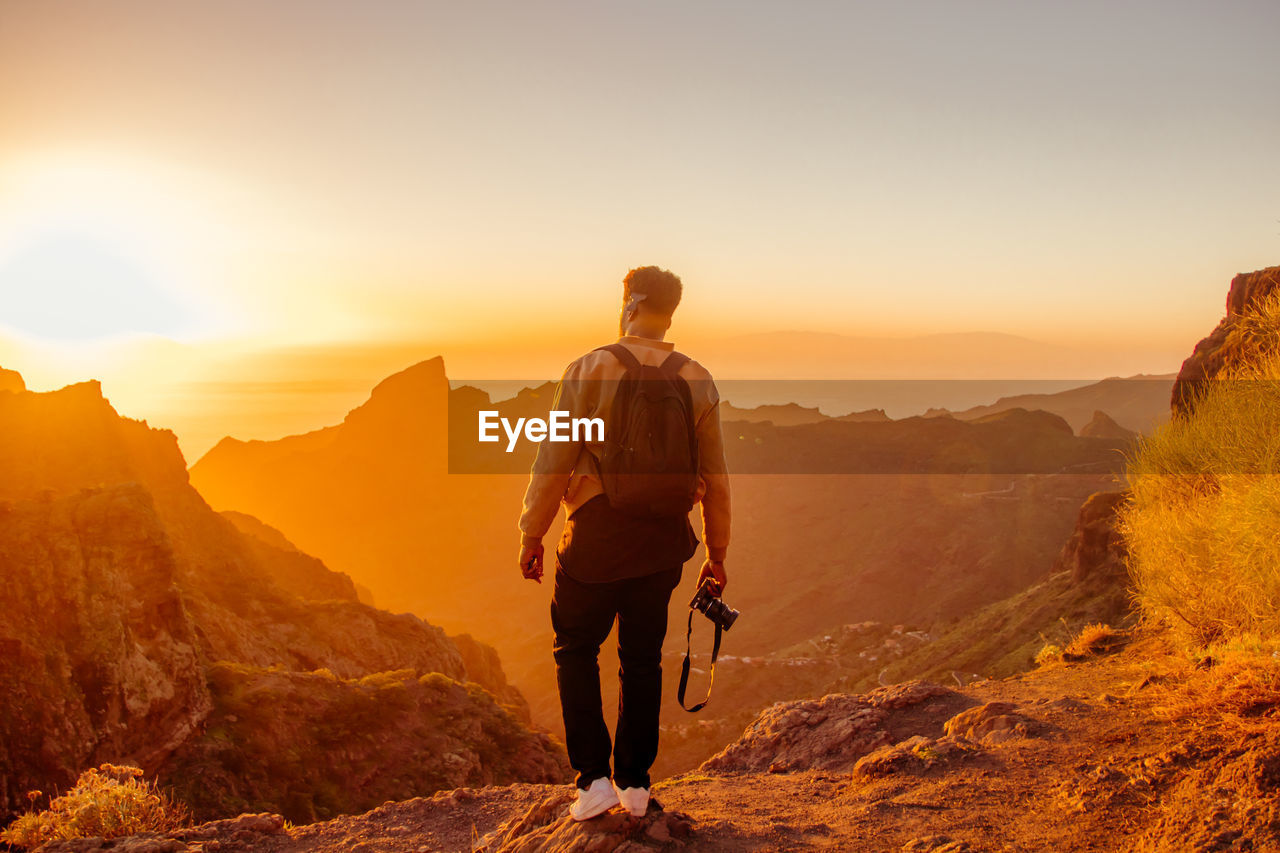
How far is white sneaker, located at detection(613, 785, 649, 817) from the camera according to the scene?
3.47m

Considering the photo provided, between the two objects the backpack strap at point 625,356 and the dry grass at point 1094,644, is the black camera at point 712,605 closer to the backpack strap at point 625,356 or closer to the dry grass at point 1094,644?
the backpack strap at point 625,356

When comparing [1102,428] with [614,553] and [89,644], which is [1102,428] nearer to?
[89,644]

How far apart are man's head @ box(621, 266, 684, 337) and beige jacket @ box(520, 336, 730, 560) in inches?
3.4

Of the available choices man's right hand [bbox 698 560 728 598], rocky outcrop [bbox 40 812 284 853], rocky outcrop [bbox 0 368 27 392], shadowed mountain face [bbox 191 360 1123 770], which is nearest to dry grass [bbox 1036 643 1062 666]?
man's right hand [bbox 698 560 728 598]

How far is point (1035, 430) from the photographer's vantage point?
8188 cm

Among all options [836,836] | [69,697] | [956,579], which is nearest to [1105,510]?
[836,836]

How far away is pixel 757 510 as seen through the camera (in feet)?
269

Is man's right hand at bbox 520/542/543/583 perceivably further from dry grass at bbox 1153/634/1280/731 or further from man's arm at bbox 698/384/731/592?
dry grass at bbox 1153/634/1280/731

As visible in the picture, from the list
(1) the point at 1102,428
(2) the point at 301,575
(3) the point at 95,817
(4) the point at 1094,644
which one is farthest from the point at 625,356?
(1) the point at 1102,428

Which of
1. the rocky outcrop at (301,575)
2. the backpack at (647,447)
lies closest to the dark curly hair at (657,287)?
the backpack at (647,447)

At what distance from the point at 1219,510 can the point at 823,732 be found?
404cm

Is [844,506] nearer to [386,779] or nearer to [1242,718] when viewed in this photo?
[386,779]

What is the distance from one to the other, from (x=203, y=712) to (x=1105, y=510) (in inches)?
1029

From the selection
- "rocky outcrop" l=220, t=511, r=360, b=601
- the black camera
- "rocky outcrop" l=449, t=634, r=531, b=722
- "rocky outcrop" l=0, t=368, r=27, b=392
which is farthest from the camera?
"rocky outcrop" l=220, t=511, r=360, b=601
